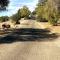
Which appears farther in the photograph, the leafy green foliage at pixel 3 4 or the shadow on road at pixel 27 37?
the leafy green foliage at pixel 3 4

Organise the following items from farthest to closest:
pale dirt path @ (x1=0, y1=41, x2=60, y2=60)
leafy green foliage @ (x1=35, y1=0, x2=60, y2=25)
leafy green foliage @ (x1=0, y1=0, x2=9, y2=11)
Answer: leafy green foliage @ (x1=0, y1=0, x2=9, y2=11) → leafy green foliage @ (x1=35, y1=0, x2=60, y2=25) → pale dirt path @ (x1=0, y1=41, x2=60, y2=60)

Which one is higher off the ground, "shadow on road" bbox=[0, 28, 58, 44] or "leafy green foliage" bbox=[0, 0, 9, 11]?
"leafy green foliage" bbox=[0, 0, 9, 11]

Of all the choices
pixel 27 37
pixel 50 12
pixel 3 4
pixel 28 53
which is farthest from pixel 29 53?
pixel 50 12

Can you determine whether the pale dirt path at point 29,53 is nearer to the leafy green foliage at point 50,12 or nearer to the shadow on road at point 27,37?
the shadow on road at point 27,37

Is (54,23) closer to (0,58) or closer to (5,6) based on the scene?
(5,6)

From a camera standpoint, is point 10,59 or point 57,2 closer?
point 10,59

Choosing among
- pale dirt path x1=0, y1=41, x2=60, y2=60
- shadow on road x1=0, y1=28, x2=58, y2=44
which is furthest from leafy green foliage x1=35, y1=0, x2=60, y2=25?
pale dirt path x1=0, y1=41, x2=60, y2=60

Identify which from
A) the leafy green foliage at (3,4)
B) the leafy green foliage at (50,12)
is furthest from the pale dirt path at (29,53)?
the leafy green foliage at (3,4)

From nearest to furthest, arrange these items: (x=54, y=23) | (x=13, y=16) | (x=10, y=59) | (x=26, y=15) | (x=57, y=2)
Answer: (x=10, y=59)
(x=57, y=2)
(x=54, y=23)
(x=13, y=16)
(x=26, y=15)

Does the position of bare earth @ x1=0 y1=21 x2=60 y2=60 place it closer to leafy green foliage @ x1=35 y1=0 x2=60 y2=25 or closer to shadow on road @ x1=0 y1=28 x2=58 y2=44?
shadow on road @ x1=0 y1=28 x2=58 y2=44

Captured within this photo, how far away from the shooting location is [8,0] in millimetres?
44500

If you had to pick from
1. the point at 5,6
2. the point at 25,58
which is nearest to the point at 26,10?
the point at 5,6

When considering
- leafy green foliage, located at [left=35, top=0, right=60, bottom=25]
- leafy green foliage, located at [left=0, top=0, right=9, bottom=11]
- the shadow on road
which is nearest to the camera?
the shadow on road

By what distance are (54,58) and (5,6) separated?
3104 centimetres
